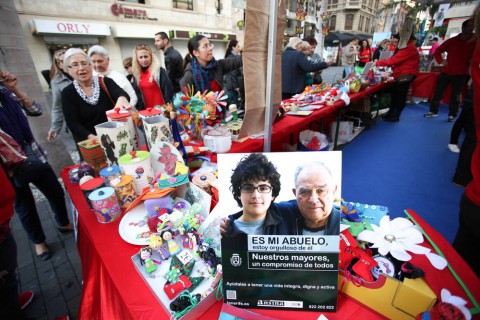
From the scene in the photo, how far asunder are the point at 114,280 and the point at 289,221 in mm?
592

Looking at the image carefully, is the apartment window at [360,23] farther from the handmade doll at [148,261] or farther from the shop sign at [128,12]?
the handmade doll at [148,261]

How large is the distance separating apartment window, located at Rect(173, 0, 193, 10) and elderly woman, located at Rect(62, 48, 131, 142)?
12956 millimetres

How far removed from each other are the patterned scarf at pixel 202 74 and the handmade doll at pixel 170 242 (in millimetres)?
1918

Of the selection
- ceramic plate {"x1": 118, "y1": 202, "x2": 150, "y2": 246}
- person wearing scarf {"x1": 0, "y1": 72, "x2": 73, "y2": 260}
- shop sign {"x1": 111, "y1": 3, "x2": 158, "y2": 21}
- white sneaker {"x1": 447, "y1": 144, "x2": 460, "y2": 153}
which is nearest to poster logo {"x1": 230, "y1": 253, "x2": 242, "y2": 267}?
ceramic plate {"x1": 118, "y1": 202, "x2": 150, "y2": 246}

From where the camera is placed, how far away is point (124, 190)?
1039 millimetres

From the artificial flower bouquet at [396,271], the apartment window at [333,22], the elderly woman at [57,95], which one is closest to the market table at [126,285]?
the artificial flower bouquet at [396,271]

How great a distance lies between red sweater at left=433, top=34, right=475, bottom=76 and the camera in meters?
3.66

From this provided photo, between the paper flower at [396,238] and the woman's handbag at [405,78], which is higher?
the woman's handbag at [405,78]

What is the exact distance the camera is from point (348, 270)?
0.75 m

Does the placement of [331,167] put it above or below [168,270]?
above

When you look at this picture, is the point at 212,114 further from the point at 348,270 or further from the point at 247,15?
the point at 348,270

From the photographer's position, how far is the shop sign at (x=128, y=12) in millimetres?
10453

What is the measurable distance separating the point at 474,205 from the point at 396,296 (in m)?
0.48

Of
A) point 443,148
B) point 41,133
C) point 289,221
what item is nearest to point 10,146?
point 289,221
